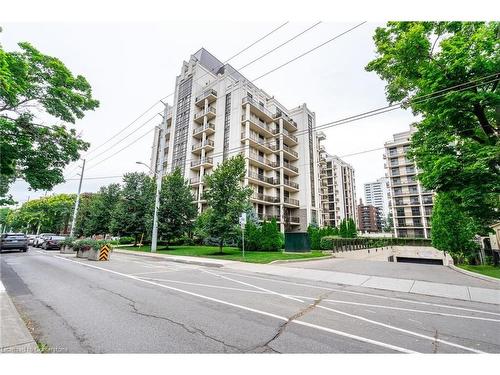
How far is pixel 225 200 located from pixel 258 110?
859 inches

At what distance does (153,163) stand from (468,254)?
149 feet

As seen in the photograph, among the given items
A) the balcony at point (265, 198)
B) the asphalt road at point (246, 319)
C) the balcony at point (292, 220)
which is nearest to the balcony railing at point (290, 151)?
the balcony at point (265, 198)

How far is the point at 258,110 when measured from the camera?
118 feet

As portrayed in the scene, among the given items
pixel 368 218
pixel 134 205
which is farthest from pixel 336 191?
pixel 368 218

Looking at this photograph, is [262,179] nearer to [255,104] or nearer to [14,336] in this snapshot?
[255,104]

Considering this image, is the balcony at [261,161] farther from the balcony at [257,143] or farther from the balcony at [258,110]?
the balcony at [258,110]

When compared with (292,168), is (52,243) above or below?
below

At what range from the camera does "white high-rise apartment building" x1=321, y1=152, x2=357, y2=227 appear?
6854 cm

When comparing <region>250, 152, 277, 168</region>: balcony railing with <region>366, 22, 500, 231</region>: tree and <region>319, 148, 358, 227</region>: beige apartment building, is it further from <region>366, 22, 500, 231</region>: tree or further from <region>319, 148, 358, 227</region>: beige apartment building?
<region>319, 148, 358, 227</region>: beige apartment building

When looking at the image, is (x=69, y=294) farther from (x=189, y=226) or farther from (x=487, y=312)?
(x=189, y=226)

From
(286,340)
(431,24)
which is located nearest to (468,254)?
(431,24)

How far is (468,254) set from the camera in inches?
559

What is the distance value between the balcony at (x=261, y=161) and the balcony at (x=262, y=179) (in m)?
1.50

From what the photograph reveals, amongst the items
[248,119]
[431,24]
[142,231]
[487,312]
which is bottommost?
[487,312]
